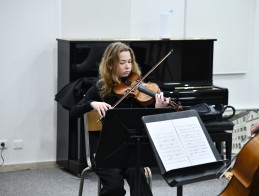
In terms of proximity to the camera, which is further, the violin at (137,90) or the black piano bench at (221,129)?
the black piano bench at (221,129)

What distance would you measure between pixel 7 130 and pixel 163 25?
5.49ft

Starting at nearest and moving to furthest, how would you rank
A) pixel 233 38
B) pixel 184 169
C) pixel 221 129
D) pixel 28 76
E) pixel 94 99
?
pixel 184 169 → pixel 94 99 → pixel 221 129 → pixel 28 76 → pixel 233 38

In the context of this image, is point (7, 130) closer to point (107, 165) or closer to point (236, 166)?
point (107, 165)

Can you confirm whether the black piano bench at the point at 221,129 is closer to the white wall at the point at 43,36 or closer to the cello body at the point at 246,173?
the white wall at the point at 43,36

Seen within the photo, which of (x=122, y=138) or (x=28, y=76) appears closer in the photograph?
(x=122, y=138)

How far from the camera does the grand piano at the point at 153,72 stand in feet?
15.1

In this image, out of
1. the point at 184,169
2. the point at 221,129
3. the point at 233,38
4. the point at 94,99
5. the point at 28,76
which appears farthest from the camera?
the point at 233,38

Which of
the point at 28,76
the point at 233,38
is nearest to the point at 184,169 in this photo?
the point at 28,76

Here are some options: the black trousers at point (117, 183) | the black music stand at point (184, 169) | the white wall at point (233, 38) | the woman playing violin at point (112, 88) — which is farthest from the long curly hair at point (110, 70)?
the white wall at point (233, 38)

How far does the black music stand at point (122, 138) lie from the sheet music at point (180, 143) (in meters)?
0.18

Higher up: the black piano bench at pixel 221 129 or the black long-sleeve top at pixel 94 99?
the black long-sleeve top at pixel 94 99

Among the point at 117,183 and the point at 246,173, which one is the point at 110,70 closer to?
the point at 117,183

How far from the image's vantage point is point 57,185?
174 inches

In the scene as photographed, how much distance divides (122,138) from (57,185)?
6.03ft
